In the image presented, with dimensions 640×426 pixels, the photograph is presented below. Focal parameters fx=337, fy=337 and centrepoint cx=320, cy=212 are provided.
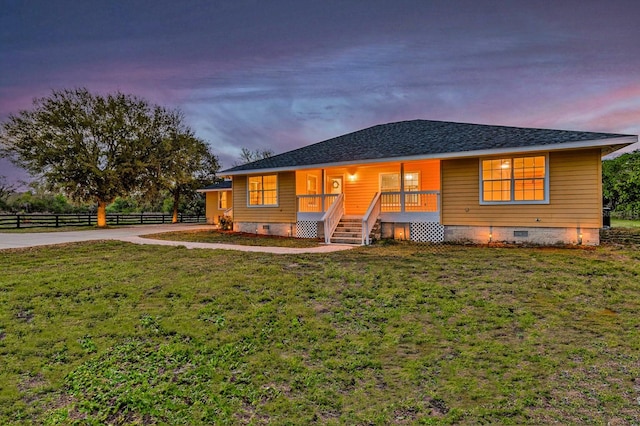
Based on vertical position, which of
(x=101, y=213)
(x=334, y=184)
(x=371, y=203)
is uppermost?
(x=334, y=184)

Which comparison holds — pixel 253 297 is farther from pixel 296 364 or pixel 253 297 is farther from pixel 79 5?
pixel 79 5

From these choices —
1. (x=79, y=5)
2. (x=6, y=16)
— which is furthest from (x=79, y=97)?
(x=79, y=5)

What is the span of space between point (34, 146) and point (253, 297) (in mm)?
24008

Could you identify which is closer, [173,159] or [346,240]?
[346,240]

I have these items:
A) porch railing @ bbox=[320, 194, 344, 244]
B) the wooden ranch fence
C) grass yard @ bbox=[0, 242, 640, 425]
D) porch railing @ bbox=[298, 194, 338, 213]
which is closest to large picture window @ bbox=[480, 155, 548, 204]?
grass yard @ bbox=[0, 242, 640, 425]

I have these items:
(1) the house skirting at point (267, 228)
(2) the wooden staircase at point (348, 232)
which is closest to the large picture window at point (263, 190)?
(1) the house skirting at point (267, 228)

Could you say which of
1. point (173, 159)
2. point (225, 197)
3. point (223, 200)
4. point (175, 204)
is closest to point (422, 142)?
point (225, 197)

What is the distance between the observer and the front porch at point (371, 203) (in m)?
12.3

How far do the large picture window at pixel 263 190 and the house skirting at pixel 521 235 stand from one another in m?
7.77

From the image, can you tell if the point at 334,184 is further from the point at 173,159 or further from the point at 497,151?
the point at 173,159

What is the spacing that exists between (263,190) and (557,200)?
11.5m

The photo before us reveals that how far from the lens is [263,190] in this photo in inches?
631

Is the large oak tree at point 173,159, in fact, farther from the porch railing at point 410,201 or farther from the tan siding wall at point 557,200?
the tan siding wall at point 557,200

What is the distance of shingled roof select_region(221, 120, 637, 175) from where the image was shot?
10.1m
